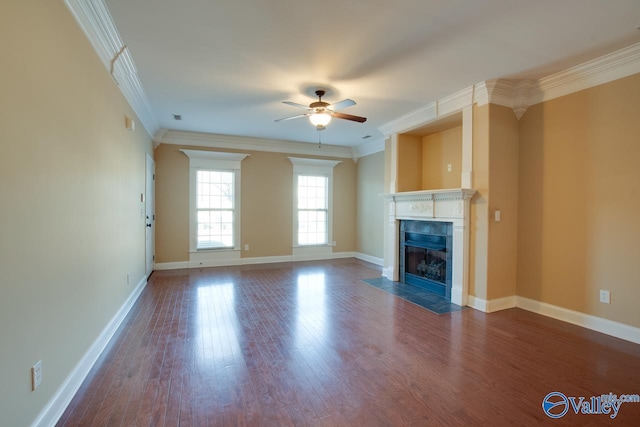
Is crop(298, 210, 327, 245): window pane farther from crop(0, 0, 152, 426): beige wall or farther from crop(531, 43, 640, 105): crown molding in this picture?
crop(531, 43, 640, 105): crown molding

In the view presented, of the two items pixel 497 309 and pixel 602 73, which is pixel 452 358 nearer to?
pixel 497 309

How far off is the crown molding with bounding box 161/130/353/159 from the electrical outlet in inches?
198

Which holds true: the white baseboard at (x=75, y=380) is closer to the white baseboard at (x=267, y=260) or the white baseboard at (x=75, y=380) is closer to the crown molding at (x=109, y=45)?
the crown molding at (x=109, y=45)

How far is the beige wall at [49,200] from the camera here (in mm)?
1358

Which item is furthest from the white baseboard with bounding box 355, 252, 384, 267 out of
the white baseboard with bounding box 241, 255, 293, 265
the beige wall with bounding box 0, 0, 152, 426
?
the beige wall with bounding box 0, 0, 152, 426

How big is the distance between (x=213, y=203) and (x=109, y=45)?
3.95 meters

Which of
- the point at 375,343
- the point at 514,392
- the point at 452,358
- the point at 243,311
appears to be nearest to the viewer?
the point at 514,392

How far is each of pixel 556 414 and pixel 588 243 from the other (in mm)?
2161

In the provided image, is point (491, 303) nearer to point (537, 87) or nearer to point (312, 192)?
point (537, 87)

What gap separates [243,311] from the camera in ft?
11.8

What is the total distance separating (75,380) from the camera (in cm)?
202

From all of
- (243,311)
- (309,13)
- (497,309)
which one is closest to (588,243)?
(497,309)

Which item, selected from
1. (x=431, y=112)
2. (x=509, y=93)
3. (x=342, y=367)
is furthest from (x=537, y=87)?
(x=342, y=367)

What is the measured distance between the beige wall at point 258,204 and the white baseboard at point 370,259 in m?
0.26
